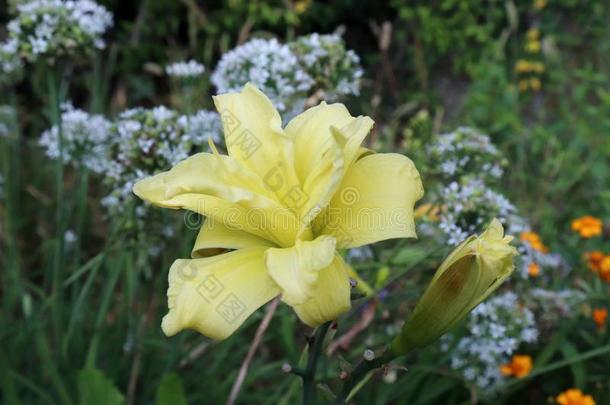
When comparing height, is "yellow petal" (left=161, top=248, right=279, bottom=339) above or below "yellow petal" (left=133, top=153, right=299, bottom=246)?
below

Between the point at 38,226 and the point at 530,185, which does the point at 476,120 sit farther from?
the point at 38,226

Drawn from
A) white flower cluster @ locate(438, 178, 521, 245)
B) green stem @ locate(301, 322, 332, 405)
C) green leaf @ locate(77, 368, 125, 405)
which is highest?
green stem @ locate(301, 322, 332, 405)

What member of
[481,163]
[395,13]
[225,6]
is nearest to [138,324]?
[481,163]

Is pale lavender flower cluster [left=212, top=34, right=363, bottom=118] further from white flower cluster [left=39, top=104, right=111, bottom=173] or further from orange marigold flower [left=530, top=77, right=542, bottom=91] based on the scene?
orange marigold flower [left=530, top=77, right=542, bottom=91]

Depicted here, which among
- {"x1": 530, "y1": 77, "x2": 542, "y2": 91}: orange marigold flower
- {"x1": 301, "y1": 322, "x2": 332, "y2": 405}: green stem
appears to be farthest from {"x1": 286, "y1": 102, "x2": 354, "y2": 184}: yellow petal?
{"x1": 530, "y1": 77, "x2": 542, "y2": 91}: orange marigold flower

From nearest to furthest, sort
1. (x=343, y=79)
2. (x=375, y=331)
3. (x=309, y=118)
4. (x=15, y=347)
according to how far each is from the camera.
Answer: (x=309, y=118), (x=343, y=79), (x=15, y=347), (x=375, y=331)

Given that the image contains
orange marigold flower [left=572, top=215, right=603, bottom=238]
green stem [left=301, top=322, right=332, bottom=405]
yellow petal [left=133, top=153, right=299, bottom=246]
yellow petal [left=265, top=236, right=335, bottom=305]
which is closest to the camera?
yellow petal [left=265, top=236, right=335, bottom=305]

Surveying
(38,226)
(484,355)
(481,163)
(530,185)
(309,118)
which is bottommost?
(530,185)

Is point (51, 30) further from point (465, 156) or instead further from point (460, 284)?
point (460, 284)
